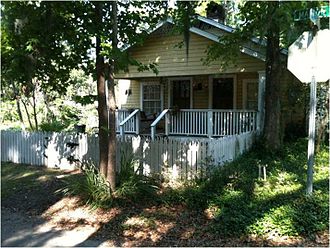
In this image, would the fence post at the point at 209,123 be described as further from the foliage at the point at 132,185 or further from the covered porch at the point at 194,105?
the foliage at the point at 132,185

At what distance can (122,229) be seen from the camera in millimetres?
5852

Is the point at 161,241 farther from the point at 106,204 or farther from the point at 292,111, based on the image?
the point at 292,111

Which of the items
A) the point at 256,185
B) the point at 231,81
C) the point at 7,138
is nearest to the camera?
the point at 256,185

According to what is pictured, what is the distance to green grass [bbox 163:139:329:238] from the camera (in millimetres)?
5461

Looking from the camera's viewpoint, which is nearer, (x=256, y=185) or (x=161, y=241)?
(x=161, y=241)

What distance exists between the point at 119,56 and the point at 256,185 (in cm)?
369

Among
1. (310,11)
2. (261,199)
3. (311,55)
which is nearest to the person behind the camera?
A: (310,11)

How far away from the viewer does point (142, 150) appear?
362 inches

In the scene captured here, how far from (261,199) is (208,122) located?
22.3 ft

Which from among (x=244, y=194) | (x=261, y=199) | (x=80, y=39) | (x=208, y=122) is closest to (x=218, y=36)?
(x=208, y=122)

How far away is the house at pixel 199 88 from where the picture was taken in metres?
12.7

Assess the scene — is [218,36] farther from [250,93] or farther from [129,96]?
[129,96]

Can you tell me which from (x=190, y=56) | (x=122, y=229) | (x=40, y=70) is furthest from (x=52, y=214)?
(x=190, y=56)

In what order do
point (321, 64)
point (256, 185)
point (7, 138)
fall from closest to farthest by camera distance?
point (321, 64)
point (256, 185)
point (7, 138)
